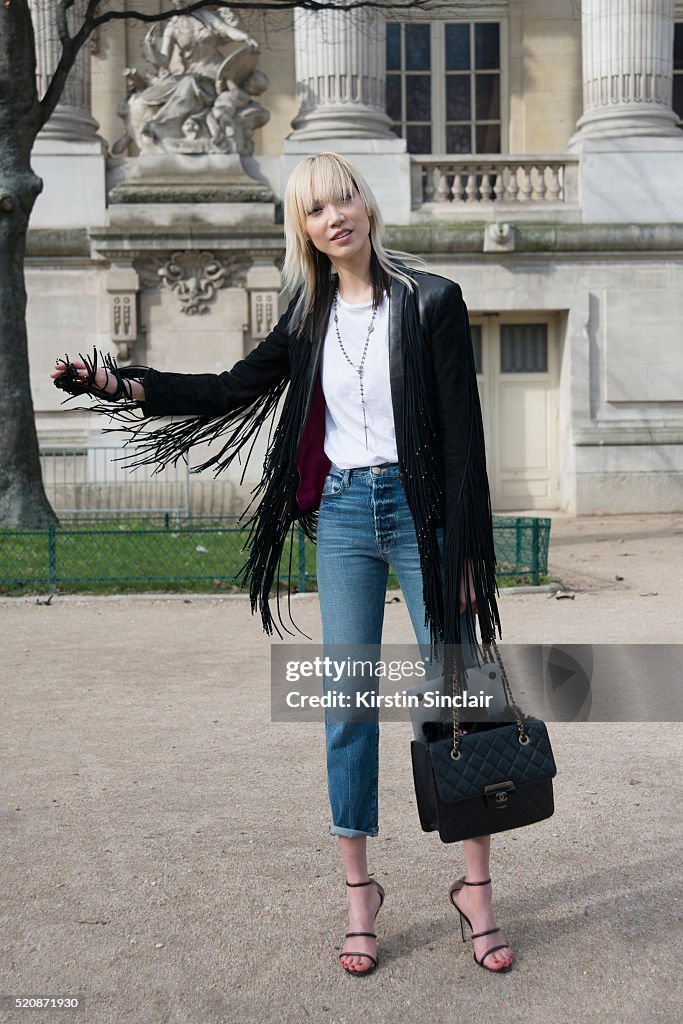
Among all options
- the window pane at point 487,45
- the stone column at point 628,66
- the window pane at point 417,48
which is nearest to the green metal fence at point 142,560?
the stone column at point 628,66

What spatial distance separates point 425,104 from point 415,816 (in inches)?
724

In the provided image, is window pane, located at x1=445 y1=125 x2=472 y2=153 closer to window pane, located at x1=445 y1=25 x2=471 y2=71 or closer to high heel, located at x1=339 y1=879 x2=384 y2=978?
window pane, located at x1=445 y1=25 x2=471 y2=71

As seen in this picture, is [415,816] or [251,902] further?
[415,816]

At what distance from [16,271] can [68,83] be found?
679 cm

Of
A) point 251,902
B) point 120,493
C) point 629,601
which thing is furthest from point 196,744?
point 120,493

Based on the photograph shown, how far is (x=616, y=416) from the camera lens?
1853cm

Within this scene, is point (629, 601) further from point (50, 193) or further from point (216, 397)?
point (50, 193)

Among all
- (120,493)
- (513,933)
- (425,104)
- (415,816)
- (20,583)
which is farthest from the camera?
(425,104)

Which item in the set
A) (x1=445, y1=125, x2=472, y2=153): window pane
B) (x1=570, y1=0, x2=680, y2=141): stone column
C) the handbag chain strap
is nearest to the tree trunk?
(x1=570, y1=0, x2=680, y2=141): stone column

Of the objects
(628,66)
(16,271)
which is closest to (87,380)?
(16,271)

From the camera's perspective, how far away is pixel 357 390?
349 cm

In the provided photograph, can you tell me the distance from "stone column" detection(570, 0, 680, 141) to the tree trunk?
8785 mm

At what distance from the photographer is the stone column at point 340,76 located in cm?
1822

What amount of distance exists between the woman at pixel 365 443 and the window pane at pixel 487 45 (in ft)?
62.2
